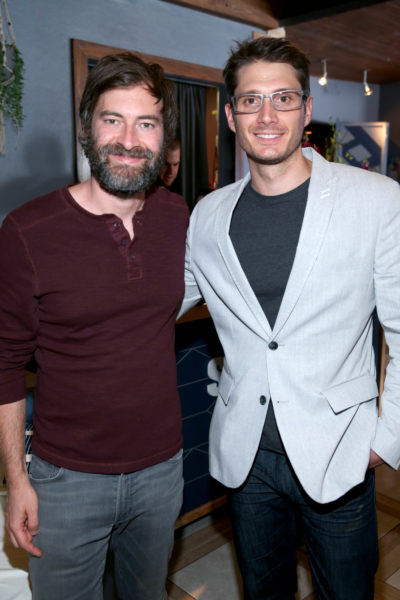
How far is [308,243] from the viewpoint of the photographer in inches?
55.5

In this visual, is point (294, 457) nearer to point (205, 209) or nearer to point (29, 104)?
point (205, 209)

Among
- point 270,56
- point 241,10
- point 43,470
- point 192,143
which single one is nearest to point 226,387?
point 43,470

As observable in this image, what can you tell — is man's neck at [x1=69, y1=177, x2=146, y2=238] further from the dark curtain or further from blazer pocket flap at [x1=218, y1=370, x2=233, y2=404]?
the dark curtain

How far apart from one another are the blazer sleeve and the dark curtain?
13.9 feet

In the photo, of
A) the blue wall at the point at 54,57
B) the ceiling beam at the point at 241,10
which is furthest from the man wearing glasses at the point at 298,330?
the ceiling beam at the point at 241,10

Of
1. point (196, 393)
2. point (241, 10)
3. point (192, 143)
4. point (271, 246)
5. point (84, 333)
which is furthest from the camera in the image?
point (192, 143)

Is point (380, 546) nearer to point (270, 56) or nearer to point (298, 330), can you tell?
point (298, 330)

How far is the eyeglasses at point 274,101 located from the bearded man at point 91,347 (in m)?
0.24

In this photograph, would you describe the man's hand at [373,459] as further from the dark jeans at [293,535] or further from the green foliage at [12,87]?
the green foliage at [12,87]

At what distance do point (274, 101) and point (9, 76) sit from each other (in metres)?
2.23

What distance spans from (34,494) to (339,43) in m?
5.95

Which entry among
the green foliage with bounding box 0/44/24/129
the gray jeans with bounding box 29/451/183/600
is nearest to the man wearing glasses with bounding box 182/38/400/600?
the gray jeans with bounding box 29/451/183/600

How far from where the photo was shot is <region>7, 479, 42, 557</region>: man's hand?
1400 mm

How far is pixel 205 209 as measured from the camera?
1.71 metres
